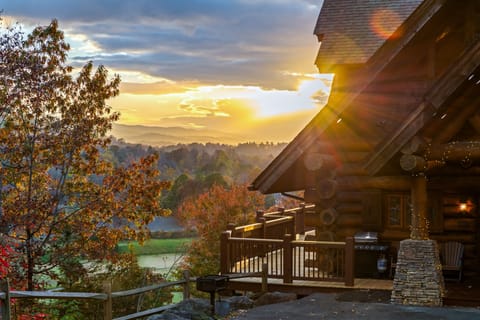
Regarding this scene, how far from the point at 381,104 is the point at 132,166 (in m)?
11.1

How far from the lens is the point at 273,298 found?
16.0m

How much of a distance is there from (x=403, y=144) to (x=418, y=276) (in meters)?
3.10

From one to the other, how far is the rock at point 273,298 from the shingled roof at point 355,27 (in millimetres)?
8222

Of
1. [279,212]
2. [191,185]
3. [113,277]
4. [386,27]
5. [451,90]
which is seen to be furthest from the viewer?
[191,185]

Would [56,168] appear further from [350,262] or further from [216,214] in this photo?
[216,214]

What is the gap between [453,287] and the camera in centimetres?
1625

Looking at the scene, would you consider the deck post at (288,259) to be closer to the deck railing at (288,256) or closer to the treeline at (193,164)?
the deck railing at (288,256)

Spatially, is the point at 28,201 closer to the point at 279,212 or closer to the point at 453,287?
the point at 279,212

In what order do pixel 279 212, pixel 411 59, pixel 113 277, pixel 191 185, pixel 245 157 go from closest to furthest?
pixel 411 59 < pixel 279 212 < pixel 113 277 < pixel 191 185 < pixel 245 157

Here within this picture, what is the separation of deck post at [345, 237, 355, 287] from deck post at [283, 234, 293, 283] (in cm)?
153

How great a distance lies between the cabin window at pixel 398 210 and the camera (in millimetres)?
18391

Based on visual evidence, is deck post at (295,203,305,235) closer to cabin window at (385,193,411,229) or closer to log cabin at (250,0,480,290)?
log cabin at (250,0,480,290)

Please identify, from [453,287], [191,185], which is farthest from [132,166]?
[191,185]

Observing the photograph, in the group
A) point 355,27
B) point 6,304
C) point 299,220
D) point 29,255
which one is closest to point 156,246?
point 299,220
